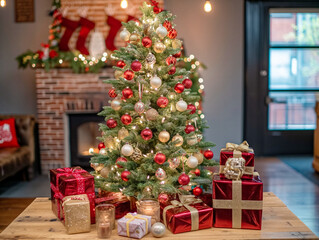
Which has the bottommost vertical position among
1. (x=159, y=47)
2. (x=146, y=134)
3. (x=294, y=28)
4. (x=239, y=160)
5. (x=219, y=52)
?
(x=239, y=160)

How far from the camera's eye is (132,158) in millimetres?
2260

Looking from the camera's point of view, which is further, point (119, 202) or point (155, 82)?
point (155, 82)

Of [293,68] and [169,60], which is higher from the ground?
[293,68]

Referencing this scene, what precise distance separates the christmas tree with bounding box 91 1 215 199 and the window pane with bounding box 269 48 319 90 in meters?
3.53

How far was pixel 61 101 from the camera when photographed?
4.87 m

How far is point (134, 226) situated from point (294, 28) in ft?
15.5

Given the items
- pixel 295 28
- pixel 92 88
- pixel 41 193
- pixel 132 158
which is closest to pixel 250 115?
pixel 295 28

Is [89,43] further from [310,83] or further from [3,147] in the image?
[310,83]

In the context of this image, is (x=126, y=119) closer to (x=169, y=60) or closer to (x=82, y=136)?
(x=169, y=60)

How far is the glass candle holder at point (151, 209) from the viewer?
1.91 meters

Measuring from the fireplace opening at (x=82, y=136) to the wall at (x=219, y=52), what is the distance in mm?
1660

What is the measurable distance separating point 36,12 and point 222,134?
3092 millimetres

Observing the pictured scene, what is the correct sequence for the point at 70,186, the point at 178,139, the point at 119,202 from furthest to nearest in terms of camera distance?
the point at 178,139 → the point at 119,202 → the point at 70,186

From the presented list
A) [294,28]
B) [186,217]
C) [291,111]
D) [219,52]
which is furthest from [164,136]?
[294,28]
